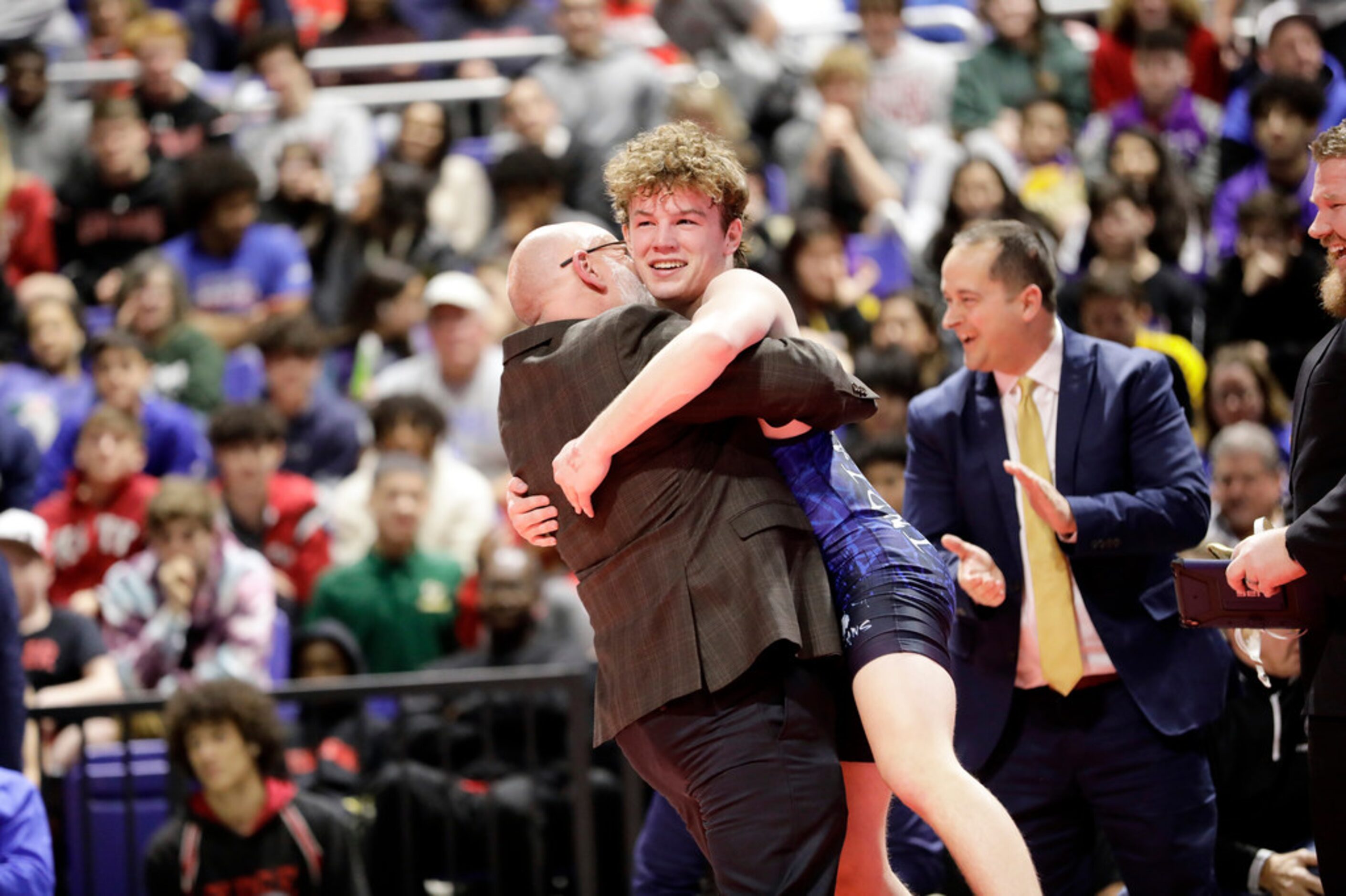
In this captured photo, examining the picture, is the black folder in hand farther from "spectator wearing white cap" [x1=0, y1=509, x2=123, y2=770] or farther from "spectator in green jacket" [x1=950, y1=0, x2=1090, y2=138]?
"spectator in green jacket" [x1=950, y1=0, x2=1090, y2=138]

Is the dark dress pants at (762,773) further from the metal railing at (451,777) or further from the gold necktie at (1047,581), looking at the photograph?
the metal railing at (451,777)

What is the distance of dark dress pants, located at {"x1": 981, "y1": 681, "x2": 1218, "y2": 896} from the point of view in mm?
4168

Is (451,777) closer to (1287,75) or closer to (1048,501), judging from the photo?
(1048,501)

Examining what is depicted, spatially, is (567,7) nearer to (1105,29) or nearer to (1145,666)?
(1105,29)

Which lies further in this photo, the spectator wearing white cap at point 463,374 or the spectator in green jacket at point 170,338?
the spectator in green jacket at point 170,338

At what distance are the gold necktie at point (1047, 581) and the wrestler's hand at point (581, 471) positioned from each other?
134 cm

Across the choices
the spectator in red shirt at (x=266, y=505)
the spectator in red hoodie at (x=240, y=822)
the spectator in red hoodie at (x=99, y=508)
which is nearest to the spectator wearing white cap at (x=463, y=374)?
the spectator in red shirt at (x=266, y=505)

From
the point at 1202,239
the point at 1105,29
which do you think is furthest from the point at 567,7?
the point at 1202,239

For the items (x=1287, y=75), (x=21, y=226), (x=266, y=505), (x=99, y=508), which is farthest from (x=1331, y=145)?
(x=21, y=226)

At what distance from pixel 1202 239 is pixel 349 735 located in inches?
202

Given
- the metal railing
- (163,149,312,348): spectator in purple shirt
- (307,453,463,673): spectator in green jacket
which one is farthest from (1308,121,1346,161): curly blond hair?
(163,149,312,348): spectator in purple shirt

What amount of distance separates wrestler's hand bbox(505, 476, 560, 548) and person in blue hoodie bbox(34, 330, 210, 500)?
4769 millimetres

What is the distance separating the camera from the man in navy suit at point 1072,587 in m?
4.18

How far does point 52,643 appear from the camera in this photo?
256 inches
